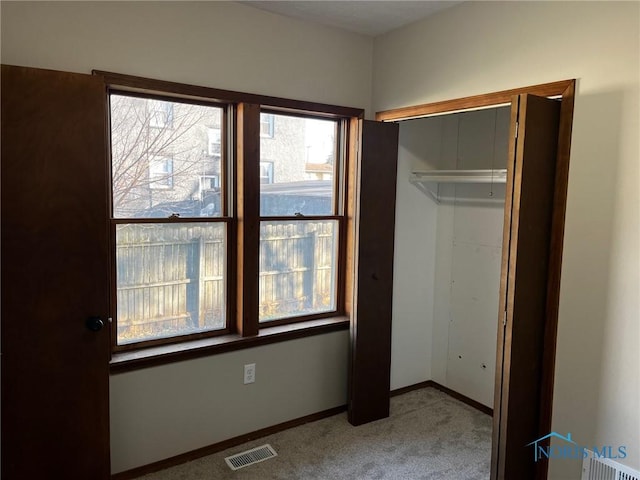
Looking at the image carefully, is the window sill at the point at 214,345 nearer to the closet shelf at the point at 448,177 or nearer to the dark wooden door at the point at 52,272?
the dark wooden door at the point at 52,272

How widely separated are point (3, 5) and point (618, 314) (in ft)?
9.69

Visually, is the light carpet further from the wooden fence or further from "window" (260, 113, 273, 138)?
"window" (260, 113, 273, 138)

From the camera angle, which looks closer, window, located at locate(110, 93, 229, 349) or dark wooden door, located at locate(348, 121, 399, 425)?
window, located at locate(110, 93, 229, 349)

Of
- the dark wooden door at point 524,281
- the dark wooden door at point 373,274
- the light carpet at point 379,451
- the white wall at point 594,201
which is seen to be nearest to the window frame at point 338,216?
the dark wooden door at point 373,274

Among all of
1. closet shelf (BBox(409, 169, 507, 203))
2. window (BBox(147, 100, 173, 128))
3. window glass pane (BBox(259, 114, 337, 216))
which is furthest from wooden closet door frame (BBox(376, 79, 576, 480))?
window (BBox(147, 100, 173, 128))

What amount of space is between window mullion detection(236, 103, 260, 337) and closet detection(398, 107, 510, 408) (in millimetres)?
1123

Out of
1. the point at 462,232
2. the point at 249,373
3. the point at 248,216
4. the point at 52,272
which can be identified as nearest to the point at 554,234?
the point at 462,232

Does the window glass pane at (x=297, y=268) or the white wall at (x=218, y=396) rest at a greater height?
the window glass pane at (x=297, y=268)

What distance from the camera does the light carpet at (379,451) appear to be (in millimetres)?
2574

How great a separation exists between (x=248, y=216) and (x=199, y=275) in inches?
17.4

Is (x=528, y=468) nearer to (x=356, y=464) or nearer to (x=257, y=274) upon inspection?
(x=356, y=464)

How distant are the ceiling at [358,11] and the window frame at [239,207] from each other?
0.49 m

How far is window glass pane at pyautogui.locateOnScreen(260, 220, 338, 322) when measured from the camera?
299 centimetres

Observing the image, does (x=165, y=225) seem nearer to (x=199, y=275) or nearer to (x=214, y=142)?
(x=199, y=275)
